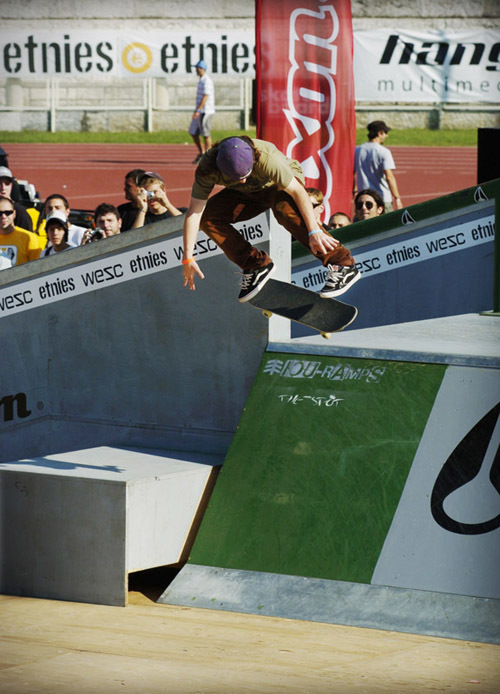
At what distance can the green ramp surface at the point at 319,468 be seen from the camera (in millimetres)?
6621

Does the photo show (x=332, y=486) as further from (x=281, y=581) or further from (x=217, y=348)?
(x=217, y=348)

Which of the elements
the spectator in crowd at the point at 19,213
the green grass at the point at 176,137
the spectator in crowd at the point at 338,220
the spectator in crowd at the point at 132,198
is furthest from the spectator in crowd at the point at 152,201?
the green grass at the point at 176,137

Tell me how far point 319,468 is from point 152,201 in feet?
13.0

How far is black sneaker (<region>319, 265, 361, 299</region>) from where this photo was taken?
7.16m

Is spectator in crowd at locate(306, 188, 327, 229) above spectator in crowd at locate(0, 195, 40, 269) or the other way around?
above

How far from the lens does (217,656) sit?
5828 mm

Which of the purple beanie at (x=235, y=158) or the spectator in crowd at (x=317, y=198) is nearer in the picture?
the purple beanie at (x=235, y=158)

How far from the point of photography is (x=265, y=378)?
7.39 metres

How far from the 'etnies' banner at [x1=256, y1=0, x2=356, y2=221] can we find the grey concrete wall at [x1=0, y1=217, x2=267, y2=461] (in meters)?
2.79

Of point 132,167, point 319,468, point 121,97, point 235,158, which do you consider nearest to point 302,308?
point 319,468

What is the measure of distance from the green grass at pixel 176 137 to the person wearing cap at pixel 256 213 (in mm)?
22711

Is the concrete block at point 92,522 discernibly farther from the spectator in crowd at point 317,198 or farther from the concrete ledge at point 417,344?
the spectator in crowd at point 317,198

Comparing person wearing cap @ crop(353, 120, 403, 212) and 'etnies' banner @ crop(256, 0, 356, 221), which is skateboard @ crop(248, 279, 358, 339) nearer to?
'etnies' banner @ crop(256, 0, 356, 221)

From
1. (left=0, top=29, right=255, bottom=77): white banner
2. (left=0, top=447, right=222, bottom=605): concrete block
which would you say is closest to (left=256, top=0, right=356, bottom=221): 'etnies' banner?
(left=0, top=447, right=222, bottom=605): concrete block
